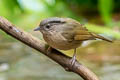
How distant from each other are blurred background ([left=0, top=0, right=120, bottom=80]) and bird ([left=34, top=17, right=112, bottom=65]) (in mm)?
1733

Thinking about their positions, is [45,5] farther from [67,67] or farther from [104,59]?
[67,67]

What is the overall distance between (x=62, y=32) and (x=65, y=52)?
260cm

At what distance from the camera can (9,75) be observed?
4.50 metres

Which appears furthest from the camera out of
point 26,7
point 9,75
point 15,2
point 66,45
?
point 26,7

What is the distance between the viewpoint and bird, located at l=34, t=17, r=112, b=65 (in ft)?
8.14

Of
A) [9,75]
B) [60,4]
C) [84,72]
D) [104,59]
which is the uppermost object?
[60,4]

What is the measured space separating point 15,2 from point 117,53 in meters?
1.87

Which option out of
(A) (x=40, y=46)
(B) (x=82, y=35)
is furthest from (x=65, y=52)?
(A) (x=40, y=46)

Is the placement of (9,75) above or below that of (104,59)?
below

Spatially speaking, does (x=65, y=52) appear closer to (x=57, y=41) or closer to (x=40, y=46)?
(x=57, y=41)

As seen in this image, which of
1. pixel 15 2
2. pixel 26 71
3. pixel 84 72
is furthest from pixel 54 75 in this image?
pixel 84 72

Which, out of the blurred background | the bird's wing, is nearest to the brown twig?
the bird's wing

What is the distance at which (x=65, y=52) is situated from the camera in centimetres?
518

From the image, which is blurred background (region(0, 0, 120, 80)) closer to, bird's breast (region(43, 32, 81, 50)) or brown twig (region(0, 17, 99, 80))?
bird's breast (region(43, 32, 81, 50))
